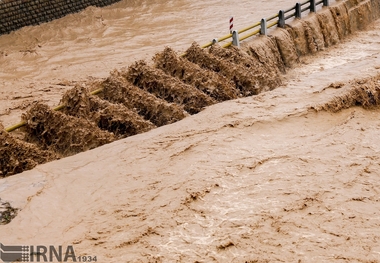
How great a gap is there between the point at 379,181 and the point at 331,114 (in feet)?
6.32

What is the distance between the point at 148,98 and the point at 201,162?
2690 mm

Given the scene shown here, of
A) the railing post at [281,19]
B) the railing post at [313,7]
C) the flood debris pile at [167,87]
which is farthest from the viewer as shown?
the railing post at [313,7]

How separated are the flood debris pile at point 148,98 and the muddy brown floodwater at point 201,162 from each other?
0.08ft

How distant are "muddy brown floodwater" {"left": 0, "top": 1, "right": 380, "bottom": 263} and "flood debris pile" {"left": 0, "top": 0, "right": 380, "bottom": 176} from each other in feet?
0.08

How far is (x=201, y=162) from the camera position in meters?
5.07

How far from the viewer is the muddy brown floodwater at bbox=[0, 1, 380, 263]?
150 inches

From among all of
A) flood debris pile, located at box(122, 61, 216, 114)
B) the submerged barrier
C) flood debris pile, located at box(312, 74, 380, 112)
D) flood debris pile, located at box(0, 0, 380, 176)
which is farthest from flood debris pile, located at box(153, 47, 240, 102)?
flood debris pile, located at box(312, 74, 380, 112)

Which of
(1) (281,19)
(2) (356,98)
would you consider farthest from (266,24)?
(2) (356,98)

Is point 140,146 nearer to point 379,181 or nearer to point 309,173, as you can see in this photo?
point 309,173

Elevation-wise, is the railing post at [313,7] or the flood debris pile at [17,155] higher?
the railing post at [313,7]

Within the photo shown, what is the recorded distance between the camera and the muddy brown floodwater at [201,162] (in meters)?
3.81

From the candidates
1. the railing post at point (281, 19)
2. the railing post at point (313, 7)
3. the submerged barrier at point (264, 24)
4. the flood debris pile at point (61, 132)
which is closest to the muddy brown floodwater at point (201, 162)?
the flood debris pile at point (61, 132)

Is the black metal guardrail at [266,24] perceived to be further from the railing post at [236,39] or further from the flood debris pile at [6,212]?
the flood debris pile at [6,212]

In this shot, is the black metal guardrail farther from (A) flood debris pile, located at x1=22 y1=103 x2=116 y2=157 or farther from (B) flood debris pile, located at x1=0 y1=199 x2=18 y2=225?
(B) flood debris pile, located at x1=0 y1=199 x2=18 y2=225
